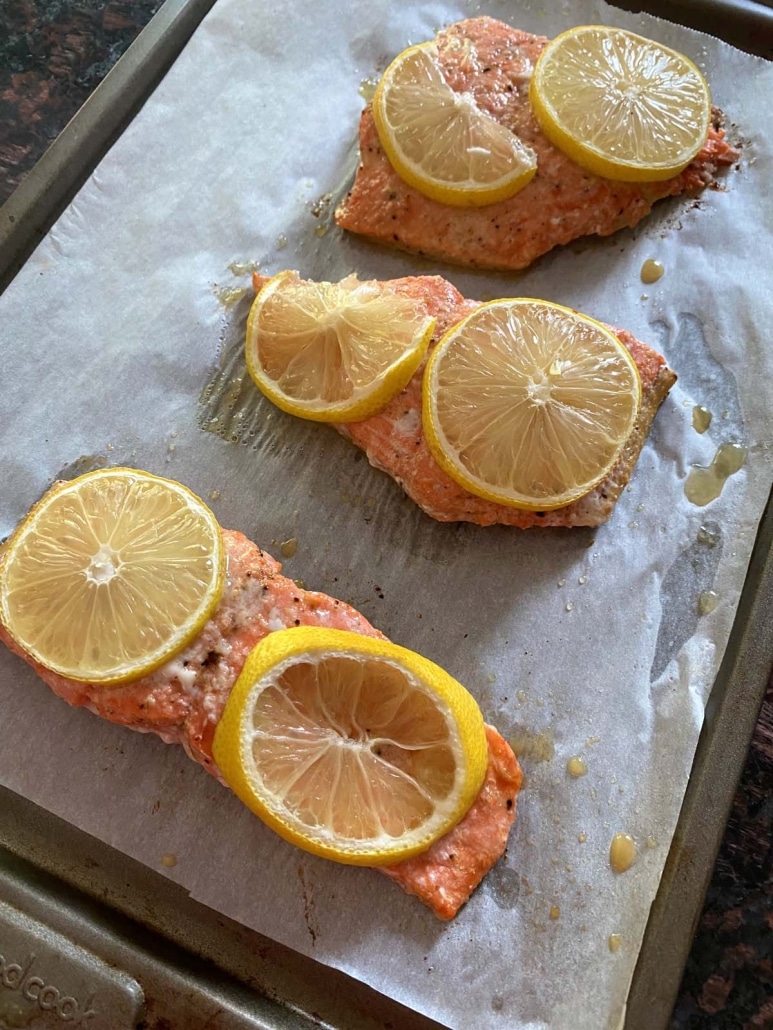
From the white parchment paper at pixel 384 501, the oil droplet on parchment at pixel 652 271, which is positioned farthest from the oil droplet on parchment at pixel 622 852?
the oil droplet on parchment at pixel 652 271

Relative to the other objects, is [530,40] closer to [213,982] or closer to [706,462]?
[706,462]

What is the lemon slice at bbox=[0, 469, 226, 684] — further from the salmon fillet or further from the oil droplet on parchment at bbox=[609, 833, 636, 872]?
the oil droplet on parchment at bbox=[609, 833, 636, 872]

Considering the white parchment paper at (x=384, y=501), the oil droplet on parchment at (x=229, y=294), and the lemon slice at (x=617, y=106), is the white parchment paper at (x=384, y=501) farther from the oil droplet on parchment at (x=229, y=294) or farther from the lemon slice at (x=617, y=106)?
the lemon slice at (x=617, y=106)

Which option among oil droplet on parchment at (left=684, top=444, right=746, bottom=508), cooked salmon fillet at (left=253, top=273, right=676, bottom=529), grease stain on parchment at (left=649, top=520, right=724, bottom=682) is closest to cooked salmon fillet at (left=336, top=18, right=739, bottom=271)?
cooked salmon fillet at (left=253, top=273, right=676, bottom=529)

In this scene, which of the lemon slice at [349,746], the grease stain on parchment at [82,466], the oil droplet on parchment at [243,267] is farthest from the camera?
the oil droplet on parchment at [243,267]

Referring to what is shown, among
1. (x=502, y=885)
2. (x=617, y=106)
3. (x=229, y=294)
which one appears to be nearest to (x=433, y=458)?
(x=229, y=294)

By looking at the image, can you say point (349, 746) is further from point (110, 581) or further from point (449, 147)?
point (449, 147)
